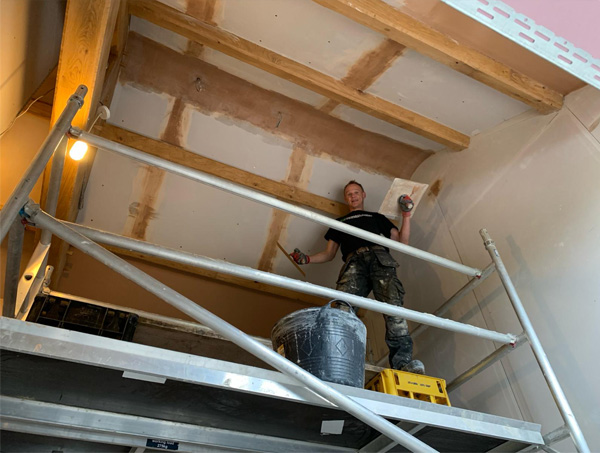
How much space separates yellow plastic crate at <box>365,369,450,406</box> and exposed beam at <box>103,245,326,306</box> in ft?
6.20

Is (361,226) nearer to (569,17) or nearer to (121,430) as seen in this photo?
(121,430)

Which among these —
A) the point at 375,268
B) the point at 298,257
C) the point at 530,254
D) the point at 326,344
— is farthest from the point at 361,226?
the point at 326,344

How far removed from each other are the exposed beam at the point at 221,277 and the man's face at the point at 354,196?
99 cm

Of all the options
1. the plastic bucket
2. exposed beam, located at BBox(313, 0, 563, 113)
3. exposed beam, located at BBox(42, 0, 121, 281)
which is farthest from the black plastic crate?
exposed beam, located at BBox(313, 0, 563, 113)

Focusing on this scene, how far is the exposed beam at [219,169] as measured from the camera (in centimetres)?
308

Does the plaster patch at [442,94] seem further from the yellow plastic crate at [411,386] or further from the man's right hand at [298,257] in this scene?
the yellow plastic crate at [411,386]

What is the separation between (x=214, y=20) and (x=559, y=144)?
2.17 metres

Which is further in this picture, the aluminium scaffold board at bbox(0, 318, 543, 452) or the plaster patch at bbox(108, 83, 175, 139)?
the plaster patch at bbox(108, 83, 175, 139)

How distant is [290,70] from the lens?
2.79 m

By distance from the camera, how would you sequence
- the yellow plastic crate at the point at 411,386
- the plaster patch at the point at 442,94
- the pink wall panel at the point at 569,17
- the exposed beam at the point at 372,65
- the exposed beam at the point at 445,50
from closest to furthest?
the pink wall panel at the point at 569,17, the yellow plastic crate at the point at 411,386, the exposed beam at the point at 445,50, the exposed beam at the point at 372,65, the plaster patch at the point at 442,94

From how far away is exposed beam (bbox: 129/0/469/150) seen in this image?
102 inches

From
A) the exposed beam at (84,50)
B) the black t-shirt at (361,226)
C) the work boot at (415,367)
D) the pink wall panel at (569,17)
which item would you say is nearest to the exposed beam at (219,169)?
the black t-shirt at (361,226)

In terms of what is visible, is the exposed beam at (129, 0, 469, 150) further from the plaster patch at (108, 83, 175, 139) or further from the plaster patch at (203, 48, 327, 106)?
A: the plaster patch at (108, 83, 175, 139)

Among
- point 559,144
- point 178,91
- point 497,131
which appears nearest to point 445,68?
point 497,131
